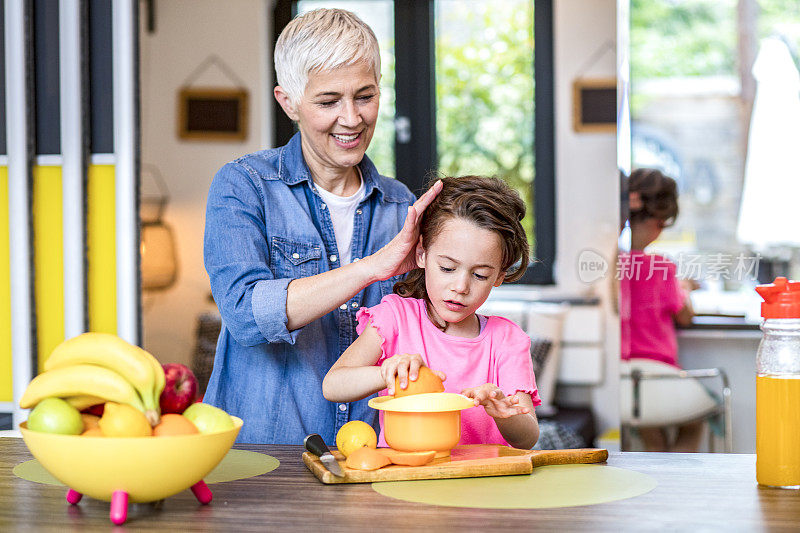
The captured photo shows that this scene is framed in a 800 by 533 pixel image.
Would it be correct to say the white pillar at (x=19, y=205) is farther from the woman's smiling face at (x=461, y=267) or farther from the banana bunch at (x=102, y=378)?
the banana bunch at (x=102, y=378)

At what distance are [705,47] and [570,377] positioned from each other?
6.28 ft

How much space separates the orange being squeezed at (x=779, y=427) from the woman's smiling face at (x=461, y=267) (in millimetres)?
495

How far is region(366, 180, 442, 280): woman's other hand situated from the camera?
1489 millimetres

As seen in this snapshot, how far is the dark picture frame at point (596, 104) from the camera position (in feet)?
16.1

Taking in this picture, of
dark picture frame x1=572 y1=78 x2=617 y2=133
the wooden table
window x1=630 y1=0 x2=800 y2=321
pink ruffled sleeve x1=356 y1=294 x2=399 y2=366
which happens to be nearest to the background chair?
window x1=630 y1=0 x2=800 y2=321

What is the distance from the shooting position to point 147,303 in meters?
5.30

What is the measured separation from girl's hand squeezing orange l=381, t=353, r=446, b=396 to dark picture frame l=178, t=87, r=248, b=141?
419 centimetres

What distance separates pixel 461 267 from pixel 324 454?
0.41m

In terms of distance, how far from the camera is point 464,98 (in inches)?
208

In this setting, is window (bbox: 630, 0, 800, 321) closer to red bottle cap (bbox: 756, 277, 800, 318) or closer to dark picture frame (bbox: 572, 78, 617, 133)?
dark picture frame (bbox: 572, 78, 617, 133)

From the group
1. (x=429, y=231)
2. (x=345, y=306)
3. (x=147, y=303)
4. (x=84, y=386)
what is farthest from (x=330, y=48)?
(x=147, y=303)

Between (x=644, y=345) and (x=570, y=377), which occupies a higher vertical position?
(x=644, y=345)

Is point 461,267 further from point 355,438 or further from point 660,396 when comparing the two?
point 660,396

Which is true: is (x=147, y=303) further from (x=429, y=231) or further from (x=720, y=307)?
(x=429, y=231)
